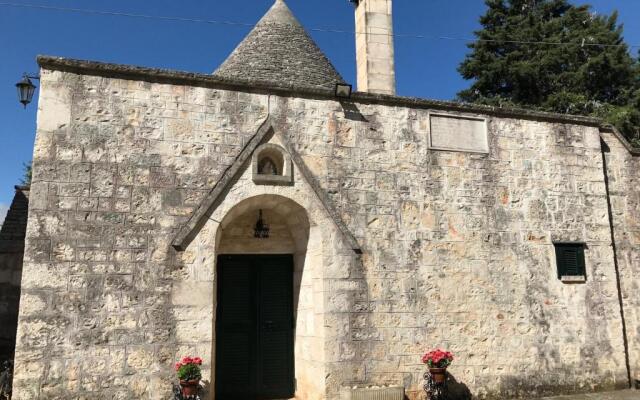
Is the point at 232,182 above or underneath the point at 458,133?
underneath

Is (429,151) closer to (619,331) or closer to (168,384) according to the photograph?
(619,331)

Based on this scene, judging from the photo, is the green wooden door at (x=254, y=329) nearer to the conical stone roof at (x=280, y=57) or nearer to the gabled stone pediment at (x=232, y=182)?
the gabled stone pediment at (x=232, y=182)

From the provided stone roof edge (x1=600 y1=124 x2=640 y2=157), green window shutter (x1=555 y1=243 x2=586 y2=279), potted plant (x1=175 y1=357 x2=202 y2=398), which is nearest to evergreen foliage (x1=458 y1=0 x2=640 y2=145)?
stone roof edge (x1=600 y1=124 x2=640 y2=157)

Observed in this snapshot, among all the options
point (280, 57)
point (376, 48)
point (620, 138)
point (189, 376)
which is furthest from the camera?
point (376, 48)

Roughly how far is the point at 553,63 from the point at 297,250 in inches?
671

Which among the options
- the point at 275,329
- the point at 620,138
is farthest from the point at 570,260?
the point at 275,329

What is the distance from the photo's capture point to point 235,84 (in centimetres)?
628

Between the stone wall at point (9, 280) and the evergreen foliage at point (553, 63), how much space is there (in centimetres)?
1697

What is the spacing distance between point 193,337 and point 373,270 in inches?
91.9

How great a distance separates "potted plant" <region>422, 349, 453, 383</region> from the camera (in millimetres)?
6043

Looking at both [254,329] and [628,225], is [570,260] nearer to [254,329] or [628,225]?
[628,225]

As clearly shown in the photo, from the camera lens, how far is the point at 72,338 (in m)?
5.25

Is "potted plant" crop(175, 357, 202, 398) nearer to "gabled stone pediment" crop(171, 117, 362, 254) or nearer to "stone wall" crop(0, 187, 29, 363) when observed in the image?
"gabled stone pediment" crop(171, 117, 362, 254)

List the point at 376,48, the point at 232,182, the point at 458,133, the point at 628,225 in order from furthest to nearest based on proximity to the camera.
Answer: the point at 376,48 → the point at 628,225 → the point at 458,133 → the point at 232,182
